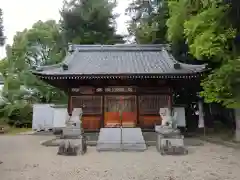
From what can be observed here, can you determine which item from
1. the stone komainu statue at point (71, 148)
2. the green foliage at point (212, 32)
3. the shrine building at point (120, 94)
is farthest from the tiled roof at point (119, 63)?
the stone komainu statue at point (71, 148)

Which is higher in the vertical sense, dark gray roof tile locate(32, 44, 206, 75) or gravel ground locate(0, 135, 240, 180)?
dark gray roof tile locate(32, 44, 206, 75)

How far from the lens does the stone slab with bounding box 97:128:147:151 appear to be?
9930mm

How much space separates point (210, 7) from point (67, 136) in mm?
7193

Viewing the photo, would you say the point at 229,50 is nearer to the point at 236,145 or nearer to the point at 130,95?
the point at 236,145

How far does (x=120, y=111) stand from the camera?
14094mm

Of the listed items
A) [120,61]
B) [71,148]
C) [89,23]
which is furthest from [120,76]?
[89,23]

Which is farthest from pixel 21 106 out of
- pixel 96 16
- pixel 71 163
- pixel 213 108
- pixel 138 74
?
pixel 71 163

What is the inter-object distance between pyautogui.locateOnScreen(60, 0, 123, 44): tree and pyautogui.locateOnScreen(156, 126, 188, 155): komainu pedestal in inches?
720

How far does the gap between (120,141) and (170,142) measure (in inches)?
79.1

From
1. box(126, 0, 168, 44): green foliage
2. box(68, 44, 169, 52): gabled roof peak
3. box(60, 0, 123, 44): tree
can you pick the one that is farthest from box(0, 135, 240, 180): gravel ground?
box(60, 0, 123, 44): tree

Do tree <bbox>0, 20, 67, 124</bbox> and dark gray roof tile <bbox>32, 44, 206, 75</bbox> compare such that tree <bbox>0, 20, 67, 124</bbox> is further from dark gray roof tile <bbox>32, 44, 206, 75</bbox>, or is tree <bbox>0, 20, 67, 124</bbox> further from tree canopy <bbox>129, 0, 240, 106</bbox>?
tree canopy <bbox>129, 0, 240, 106</bbox>

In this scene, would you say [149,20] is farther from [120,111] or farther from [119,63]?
[120,111]

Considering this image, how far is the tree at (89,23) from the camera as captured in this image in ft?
→ 86.1

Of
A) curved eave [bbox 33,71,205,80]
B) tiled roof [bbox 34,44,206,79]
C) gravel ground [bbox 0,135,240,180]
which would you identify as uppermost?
tiled roof [bbox 34,44,206,79]
